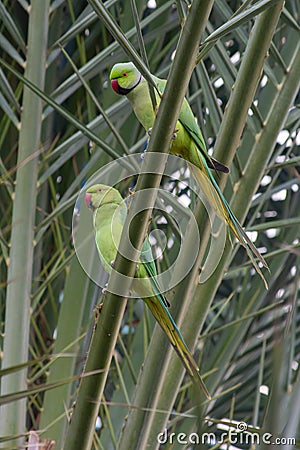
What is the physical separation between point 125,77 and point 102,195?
0.49ft

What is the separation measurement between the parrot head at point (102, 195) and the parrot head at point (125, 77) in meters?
0.13

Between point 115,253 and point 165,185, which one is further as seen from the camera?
point 165,185

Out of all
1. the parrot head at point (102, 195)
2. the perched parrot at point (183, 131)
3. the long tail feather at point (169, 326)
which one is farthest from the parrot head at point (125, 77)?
the long tail feather at point (169, 326)

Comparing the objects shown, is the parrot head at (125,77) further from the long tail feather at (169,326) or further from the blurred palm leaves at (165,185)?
the long tail feather at (169,326)

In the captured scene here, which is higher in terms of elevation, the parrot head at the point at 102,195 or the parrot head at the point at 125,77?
the parrot head at the point at 125,77

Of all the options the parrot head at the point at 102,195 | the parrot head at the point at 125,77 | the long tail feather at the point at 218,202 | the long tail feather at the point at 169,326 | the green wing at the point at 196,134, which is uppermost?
the parrot head at the point at 125,77

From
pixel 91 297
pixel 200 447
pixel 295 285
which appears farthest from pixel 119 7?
pixel 200 447

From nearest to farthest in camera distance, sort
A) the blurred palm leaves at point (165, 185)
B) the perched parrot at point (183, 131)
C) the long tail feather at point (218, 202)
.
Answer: the long tail feather at point (218, 202)
the perched parrot at point (183, 131)
the blurred palm leaves at point (165, 185)

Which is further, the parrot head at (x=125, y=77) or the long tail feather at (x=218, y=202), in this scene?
the parrot head at (x=125, y=77)

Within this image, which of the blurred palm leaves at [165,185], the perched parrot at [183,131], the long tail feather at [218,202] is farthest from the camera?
the blurred palm leaves at [165,185]

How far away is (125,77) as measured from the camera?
86 centimetres

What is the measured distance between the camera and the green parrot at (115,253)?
27.9 inches

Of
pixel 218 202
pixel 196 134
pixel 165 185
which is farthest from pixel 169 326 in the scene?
pixel 165 185

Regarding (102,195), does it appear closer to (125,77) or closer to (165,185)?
(125,77)
